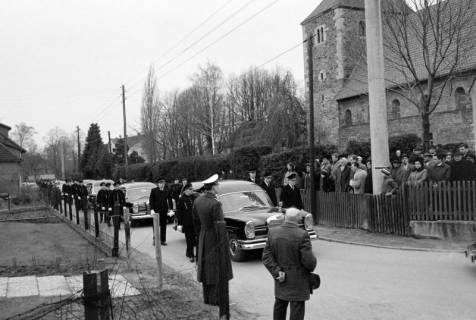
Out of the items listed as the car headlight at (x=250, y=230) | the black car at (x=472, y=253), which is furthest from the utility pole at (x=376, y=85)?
the black car at (x=472, y=253)

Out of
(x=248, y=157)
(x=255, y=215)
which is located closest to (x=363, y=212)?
(x=255, y=215)

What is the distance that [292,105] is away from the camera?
39250 mm

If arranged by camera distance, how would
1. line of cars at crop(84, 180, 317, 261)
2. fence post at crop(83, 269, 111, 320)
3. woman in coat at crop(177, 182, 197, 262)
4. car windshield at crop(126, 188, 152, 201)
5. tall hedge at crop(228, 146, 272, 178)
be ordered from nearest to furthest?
1. fence post at crop(83, 269, 111, 320)
2. line of cars at crop(84, 180, 317, 261)
3. woman in coat at crop(177, 182, 197, 262)
4. car windshield at crop(126, 188, 152, 201)
5. tall hedge at crop(228, 146, 272, 178)

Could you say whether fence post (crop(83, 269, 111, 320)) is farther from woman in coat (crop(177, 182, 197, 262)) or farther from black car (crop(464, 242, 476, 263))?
woman in coat (crop(177, 182, 197, 262))

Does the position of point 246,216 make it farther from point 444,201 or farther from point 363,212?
point 444,201

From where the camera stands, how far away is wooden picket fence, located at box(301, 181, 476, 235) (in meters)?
12.8

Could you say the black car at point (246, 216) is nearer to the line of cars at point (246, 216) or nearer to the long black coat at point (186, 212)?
the line of cars at point (246, 216)

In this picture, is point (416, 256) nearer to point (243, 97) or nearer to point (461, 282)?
point (461, 282)

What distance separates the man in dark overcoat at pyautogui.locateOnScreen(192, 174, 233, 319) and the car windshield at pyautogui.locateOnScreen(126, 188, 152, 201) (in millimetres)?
12587

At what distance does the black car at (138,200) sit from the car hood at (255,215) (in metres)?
7.68

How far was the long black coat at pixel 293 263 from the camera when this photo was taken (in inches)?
208

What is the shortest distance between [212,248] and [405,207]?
26.3 ft

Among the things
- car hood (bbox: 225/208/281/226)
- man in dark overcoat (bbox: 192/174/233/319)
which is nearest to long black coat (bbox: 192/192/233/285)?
man in dark overcoat (bbox: 192/174/233/319)

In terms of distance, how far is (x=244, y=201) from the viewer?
12.3 metres
